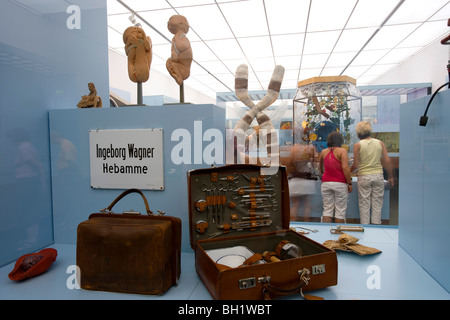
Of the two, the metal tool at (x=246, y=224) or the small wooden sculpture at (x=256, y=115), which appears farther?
the small wooden sculpture at (x=256, y=115)

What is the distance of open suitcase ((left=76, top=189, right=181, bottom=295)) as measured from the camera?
0.87 m

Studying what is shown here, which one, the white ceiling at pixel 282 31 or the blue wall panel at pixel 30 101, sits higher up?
the white ceiling at pixel 282 31

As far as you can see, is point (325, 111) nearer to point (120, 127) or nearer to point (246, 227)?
point (246, 227)

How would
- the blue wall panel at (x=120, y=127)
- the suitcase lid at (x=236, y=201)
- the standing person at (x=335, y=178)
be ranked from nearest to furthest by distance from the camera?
the suitcase lid at (x=236, y=201)
the blue wall panel at (x=120, y=127)
the standing person at (x=335, y=178)

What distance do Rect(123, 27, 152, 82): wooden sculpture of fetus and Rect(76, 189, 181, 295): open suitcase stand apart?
713 millimetres

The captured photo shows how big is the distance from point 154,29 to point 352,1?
2106mm

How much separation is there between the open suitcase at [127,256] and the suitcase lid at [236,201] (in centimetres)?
20

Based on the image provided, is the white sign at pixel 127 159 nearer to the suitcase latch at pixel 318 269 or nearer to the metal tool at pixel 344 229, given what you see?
the suitcase latch at pixel 318 269

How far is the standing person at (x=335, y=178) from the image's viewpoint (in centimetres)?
Result: 243

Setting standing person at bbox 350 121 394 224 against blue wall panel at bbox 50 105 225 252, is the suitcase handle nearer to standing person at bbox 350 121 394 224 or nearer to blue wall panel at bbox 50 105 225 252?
blue wall panel at bbox 50 105 225 252

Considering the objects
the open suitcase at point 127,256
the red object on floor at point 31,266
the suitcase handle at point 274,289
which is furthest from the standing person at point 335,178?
the red object on floor at point 31,266

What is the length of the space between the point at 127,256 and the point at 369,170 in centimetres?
238

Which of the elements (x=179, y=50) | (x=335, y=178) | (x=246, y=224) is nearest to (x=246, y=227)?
(x=246, y=224)

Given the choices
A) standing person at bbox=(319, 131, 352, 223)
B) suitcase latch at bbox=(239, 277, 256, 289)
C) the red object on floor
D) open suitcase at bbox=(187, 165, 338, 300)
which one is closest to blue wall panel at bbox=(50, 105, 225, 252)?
open suitcase at bbox=(187, 165, 338, 300)
